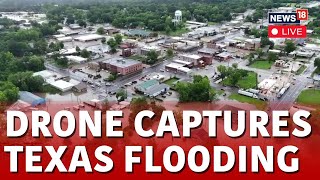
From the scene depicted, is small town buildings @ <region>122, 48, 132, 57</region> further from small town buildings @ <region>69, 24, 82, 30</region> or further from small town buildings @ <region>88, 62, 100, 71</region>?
small town buildings @ <region>69, 24, 82, 30</region>

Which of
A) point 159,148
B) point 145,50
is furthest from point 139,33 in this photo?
point 159,148

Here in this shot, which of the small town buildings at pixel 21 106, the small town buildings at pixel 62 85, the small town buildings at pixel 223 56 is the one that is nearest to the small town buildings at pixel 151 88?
the small town buildings at pixel 62 85

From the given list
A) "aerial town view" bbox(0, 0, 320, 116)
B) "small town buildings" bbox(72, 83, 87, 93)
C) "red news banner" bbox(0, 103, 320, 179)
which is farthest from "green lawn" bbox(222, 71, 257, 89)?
"small town buildings" bbox(72, 83, 87, 93)

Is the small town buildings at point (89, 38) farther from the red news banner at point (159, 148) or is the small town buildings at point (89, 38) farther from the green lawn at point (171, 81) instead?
the red news banner at point (159, 148)

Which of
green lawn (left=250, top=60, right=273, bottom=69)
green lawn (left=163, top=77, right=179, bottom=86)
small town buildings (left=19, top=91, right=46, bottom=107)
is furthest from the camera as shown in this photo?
green lawn (left=250, top=60, right=273, bottom=69)

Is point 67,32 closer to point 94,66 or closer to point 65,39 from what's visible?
point 65,39

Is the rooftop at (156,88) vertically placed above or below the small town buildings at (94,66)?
below

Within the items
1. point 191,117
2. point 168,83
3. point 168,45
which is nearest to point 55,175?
point 191,117
